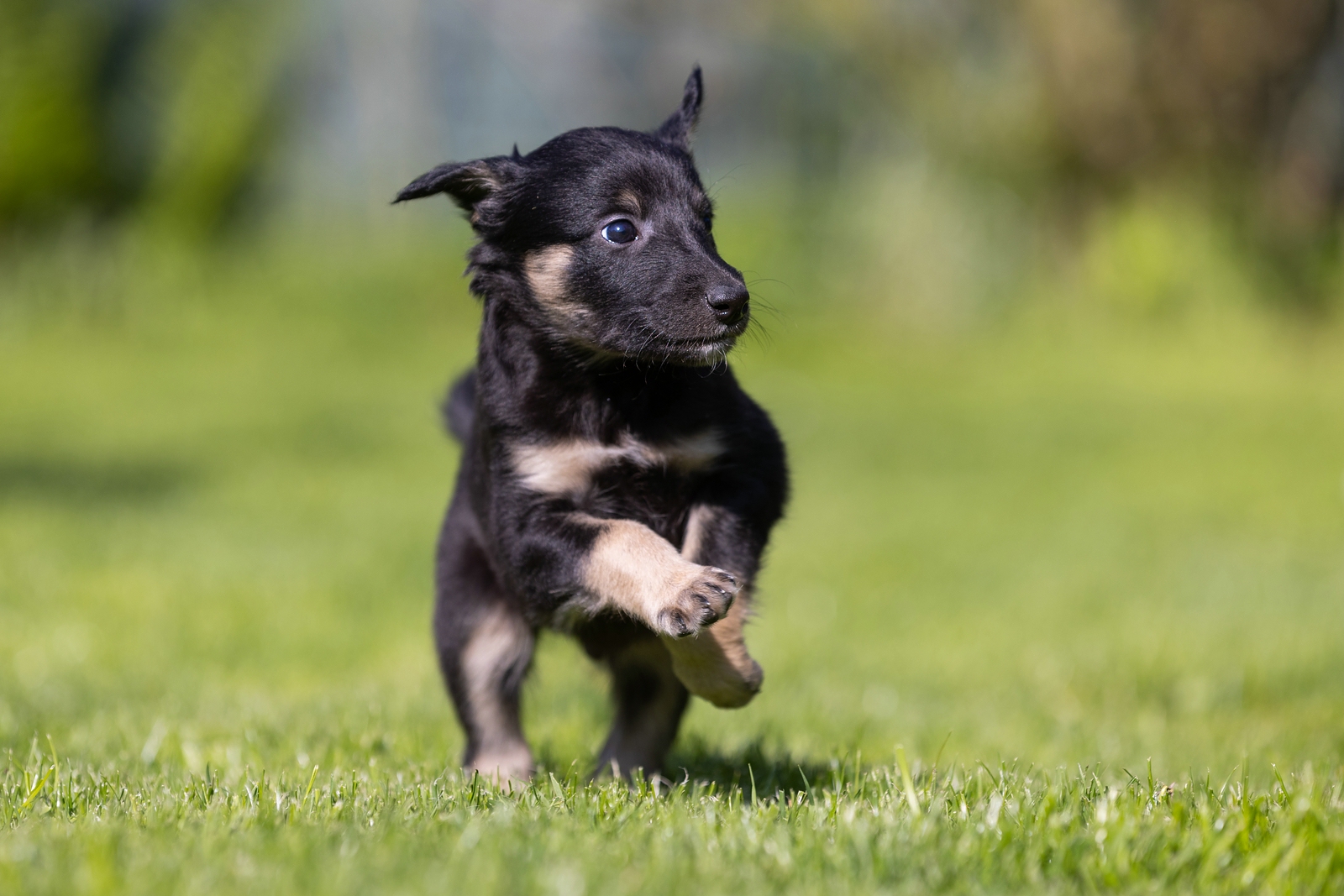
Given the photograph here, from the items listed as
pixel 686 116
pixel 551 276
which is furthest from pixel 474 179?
pixel 686 116

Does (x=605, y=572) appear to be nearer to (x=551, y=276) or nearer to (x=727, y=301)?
(x=727, y=301)

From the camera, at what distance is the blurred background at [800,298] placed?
766cm

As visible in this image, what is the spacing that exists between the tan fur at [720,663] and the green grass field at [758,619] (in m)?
0.23

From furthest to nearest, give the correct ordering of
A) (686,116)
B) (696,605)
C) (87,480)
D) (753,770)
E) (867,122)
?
1. (867,122)
2. (87,480)
3. (686,116)
4. (753,770)
5. (696,605)

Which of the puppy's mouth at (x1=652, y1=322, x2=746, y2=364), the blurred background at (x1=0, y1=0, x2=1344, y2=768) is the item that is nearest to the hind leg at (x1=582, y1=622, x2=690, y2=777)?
the puppy's mouth at (x1=652, y1=322, x2=746, y2=364)

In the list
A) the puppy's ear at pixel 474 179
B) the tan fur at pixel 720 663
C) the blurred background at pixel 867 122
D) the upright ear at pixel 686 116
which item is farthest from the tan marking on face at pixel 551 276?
the blurred background at pixel 867 122

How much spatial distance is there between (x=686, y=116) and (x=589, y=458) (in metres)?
1.37

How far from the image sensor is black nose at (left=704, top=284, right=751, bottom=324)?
3537mm

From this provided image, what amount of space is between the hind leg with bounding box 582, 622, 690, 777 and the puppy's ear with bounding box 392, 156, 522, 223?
4.32ft

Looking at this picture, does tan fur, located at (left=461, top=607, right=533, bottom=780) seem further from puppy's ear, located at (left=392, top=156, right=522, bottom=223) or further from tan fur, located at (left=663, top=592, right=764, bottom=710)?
puppy's ear, located at (left=392, top=156, right=522, bottom=223)

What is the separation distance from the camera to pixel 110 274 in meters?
16.1

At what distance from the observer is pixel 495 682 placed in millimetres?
4184

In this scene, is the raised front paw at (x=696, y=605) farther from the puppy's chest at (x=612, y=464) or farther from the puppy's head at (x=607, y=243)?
the puppy's head at (x=607, y=243)

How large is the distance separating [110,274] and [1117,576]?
1241cm
